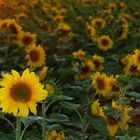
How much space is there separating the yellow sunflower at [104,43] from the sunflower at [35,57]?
79 cm

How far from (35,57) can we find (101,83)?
2.75ft

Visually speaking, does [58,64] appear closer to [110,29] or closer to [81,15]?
[110,29]

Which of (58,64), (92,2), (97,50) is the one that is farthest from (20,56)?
(92,2)

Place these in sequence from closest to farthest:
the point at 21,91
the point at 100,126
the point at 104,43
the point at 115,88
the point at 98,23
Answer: the point at 21,91 < the point at 100,126 < the point at 115,88 < the point at 104,43 < the point at 98,23

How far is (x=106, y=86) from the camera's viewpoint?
291cm

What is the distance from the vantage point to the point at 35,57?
146 inches

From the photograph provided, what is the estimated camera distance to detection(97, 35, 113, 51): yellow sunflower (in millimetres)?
4413

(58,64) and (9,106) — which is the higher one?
(58,64)

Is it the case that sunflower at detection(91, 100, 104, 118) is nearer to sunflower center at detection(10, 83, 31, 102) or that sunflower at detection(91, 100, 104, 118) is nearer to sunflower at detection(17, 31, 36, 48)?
sunflower center at detection(10, 83, 31, 102)

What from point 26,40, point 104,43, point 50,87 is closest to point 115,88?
point 50,87

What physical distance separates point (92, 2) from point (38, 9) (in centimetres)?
60

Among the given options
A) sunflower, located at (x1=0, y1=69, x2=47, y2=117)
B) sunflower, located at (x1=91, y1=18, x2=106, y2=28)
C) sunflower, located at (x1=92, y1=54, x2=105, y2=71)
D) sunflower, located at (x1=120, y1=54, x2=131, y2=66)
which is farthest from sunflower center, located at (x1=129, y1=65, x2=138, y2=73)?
sunflower, located at (x1=91, y1=18, x2=106, y2=28)

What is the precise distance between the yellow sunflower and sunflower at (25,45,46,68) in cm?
79

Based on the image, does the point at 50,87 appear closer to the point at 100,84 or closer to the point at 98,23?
the point at 100,84
